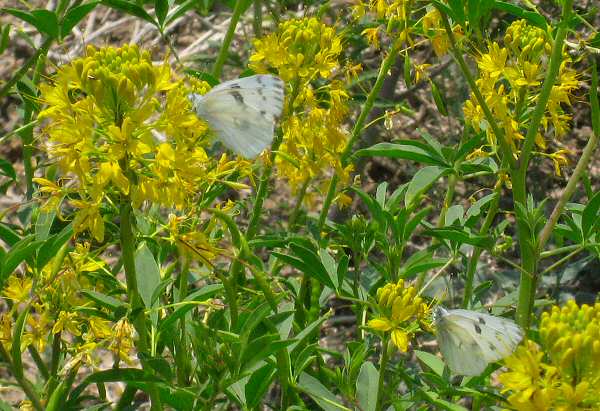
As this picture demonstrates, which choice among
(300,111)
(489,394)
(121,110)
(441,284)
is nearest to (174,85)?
(121,110)

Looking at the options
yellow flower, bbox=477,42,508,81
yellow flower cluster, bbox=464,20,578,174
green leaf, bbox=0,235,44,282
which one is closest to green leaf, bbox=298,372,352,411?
green leaf, bbox=0,235,44,282

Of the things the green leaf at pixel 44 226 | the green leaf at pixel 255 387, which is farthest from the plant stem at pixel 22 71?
the green leaf at pixel 255 387

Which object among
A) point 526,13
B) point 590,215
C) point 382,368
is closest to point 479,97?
point 526,13

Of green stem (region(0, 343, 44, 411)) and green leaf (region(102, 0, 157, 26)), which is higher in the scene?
green leaf (region(102, 0, 157, 26))

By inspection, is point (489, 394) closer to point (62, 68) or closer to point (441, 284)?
point (62, 68)

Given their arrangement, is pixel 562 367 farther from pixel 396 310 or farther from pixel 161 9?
pixel 161 9

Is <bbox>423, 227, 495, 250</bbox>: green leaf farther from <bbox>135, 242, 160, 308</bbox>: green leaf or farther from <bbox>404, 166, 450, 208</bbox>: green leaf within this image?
<bbox>135, 242, 160, 308</bbox>: green leaf
